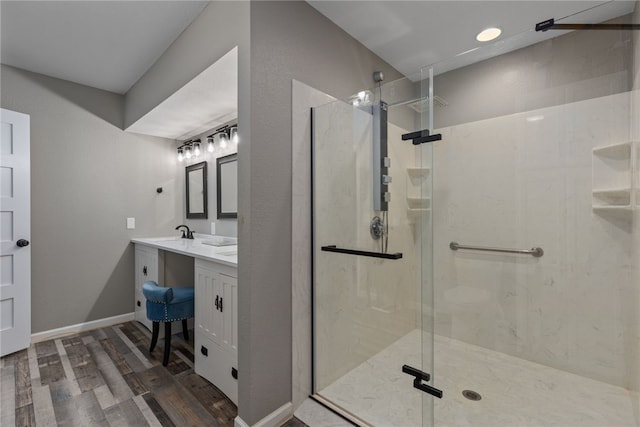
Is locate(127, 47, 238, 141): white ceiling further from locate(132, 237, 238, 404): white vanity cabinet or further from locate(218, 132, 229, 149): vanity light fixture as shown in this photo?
locate(132, 237, 238, 404): white vanity cabinet

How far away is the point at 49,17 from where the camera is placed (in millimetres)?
2039

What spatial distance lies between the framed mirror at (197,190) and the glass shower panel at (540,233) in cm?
248

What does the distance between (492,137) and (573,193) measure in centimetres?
61

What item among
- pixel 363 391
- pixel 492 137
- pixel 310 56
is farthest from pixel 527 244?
pixel 310 56

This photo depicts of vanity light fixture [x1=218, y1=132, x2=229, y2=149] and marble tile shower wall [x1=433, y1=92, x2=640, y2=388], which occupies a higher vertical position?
vanity light fixture [x1=218, y1=132, x2=229, y2=149]

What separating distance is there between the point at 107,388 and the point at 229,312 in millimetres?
1000

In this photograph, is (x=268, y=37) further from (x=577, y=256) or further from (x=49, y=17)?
(x=577, y=256)

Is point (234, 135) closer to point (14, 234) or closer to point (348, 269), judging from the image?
point (348, 269)

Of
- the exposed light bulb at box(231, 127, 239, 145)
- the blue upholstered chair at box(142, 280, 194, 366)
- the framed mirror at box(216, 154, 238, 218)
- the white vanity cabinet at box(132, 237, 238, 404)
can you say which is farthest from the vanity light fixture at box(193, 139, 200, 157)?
the blue upholstered chair at box(142, 280, 194, 366)

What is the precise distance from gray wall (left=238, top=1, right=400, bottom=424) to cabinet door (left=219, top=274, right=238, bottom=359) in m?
0.22

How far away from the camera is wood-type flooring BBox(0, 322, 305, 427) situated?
5.58 feet

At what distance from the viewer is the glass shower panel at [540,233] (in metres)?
1.56

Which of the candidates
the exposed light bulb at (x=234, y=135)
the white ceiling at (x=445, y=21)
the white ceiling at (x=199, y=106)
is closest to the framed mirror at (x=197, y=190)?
the white ceiling at (x=199, y=106)

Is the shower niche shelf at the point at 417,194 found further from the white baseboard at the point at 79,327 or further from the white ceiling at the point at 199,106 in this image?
the white baseboard at the point at 79,327
